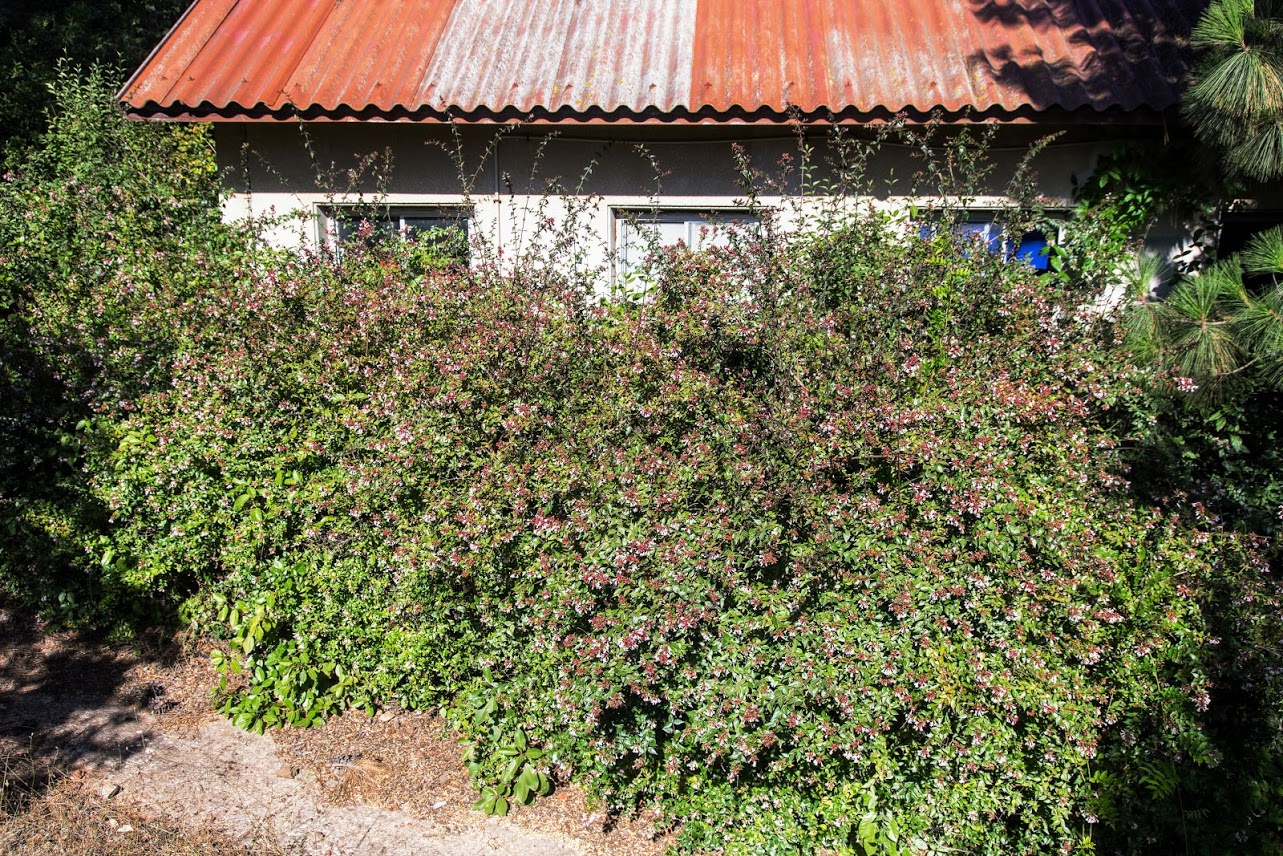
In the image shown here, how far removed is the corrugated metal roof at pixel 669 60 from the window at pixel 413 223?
27.1 inches

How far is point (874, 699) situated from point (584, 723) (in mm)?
1019

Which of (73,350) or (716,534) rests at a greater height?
(73,350)

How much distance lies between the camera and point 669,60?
248 inches

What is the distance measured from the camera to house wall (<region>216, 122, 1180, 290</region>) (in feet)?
19.8

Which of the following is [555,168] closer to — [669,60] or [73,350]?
[669,60]

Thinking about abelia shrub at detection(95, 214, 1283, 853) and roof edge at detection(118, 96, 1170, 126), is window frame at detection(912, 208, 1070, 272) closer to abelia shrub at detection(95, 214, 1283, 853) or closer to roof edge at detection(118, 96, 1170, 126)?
abelia shrub at detection(95, 214, 1283, 853)

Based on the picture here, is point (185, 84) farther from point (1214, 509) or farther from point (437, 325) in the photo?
point (1214, 509)

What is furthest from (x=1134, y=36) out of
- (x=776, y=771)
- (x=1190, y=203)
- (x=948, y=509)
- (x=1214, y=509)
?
(x=776, y=771)

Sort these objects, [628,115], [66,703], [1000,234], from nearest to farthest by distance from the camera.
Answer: [66,703] → [1000,234] → [628,115]

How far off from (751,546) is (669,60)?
14.6ft

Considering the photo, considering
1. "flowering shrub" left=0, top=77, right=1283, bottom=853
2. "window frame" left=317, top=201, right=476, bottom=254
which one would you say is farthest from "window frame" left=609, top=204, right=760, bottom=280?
"flowering shrub" left=0, top=77, right=1283, bottom=853

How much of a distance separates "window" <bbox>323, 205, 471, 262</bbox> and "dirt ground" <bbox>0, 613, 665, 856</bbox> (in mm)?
2770

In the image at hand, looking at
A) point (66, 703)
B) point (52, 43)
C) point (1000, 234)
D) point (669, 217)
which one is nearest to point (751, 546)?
point (1000, 234)

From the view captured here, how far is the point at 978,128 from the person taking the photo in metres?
5.82
